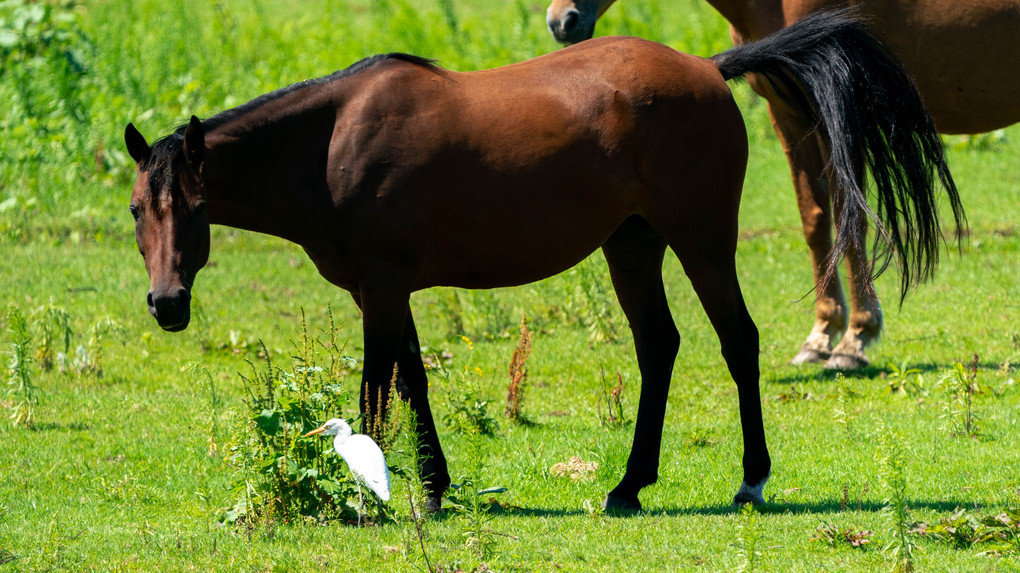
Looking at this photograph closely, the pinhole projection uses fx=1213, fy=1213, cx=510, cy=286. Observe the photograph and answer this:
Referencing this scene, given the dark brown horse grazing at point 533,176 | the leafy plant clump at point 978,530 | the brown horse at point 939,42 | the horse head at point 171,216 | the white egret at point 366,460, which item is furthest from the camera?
the brown horse at point 939,42

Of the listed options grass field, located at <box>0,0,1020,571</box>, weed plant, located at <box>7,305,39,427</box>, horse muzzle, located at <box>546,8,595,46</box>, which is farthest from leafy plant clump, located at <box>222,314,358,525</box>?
horse muzzle, located at <box>546,8,595,46</box>

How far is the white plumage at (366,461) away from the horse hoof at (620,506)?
125 cm

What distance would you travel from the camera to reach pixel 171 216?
459 cm

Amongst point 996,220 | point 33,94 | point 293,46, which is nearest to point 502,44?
point 293,46

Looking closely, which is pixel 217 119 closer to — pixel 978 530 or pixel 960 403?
pixel 978 530

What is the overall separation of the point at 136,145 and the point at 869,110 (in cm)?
309

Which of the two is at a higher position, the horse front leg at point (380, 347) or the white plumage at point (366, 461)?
the horse front leg at point (380, 347)

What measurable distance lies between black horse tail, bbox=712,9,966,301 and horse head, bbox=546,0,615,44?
167 cm

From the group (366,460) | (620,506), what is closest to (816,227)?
(620,506)

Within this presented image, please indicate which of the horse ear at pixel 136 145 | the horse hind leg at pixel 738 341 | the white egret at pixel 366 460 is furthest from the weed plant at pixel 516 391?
the horse ear at pixel 136 145

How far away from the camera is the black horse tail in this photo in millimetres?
5266

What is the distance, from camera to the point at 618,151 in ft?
16.7

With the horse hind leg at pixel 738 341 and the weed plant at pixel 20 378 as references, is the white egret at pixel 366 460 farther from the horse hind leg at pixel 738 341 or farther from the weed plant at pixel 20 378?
the weed plant at pixel 20 378

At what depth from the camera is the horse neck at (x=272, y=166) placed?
16.0 feet
